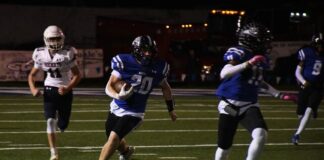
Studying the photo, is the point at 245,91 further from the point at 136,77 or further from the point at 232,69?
the point at 136,77

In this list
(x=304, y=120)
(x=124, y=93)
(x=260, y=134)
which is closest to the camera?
(x=260, y=134)

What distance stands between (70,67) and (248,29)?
2.81 metres

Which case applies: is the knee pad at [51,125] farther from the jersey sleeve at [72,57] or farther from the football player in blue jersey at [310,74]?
the football player in blue jersey at [310,74]

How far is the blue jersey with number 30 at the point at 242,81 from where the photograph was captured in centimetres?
753

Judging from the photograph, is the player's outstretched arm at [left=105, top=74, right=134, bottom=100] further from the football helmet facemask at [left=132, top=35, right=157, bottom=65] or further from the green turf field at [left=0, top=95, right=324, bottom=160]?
the green turf field at [left=0, top=95, right=324, bottom=160]

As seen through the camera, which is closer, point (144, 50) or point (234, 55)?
point (234, 55)

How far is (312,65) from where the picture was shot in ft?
39.3

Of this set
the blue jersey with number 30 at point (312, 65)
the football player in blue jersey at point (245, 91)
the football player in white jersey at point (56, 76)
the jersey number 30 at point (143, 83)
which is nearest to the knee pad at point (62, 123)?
the football player in white jersey at point (56, 76)

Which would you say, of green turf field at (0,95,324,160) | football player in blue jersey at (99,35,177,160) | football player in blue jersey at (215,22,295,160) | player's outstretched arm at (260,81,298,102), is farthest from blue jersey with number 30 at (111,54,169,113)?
green turf field at (0,95,324,160)

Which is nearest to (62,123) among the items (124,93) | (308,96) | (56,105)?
(56,105)

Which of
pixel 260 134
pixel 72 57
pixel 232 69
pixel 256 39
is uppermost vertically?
pixel 256 39

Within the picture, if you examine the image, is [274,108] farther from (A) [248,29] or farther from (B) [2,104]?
(A) [248,29]

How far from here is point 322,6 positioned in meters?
34.2

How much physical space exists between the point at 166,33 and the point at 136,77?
66.1ft
